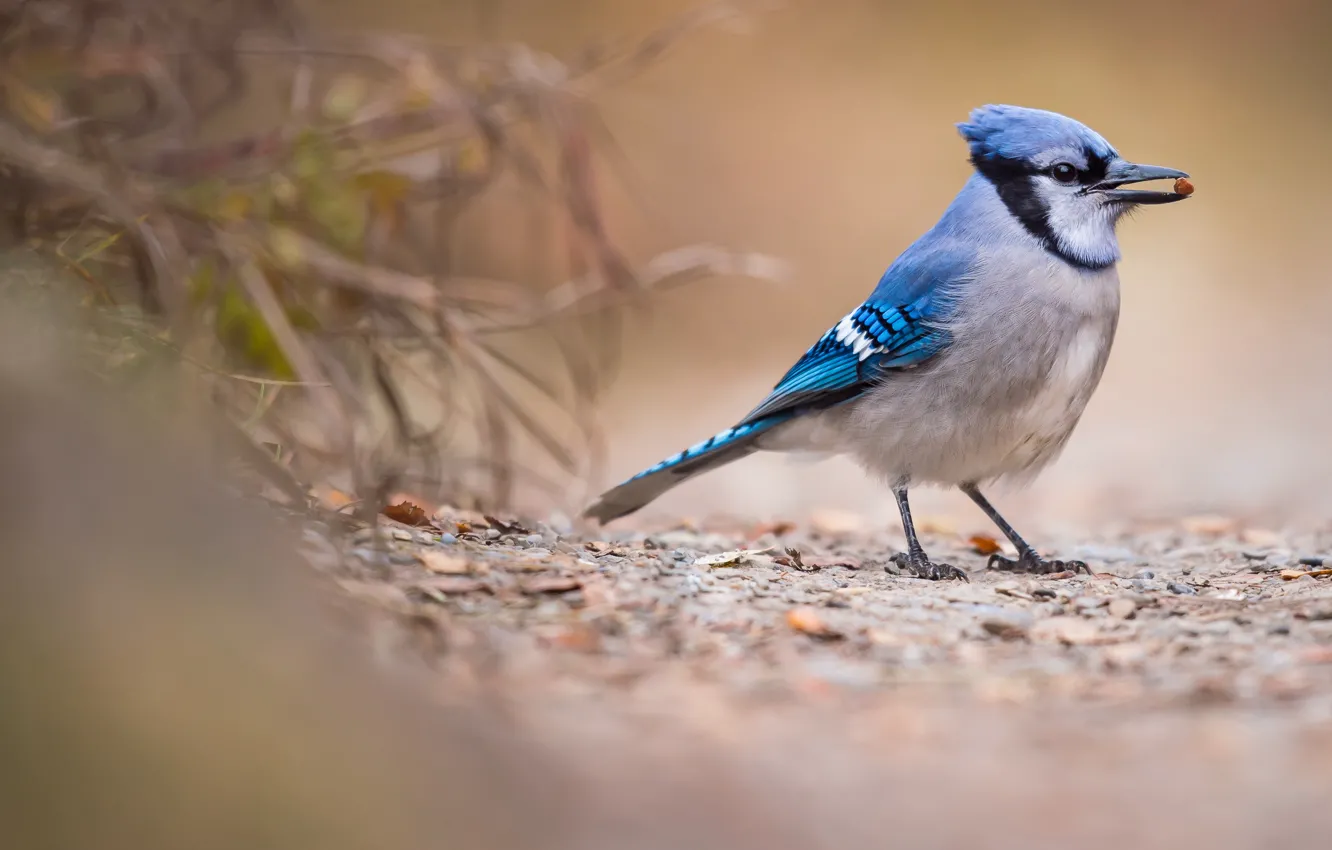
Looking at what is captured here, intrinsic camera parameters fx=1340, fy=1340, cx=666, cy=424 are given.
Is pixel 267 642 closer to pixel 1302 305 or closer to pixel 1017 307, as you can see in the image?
pixel 1017 307

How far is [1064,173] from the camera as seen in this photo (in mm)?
3240

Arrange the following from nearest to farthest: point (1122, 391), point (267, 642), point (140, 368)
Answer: point (267, 642) → point (140, 368) → point (1122, 391)

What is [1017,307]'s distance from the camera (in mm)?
3070

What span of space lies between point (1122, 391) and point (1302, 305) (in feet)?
5.64

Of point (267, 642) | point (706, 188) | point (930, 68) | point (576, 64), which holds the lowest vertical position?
point (267, 642)

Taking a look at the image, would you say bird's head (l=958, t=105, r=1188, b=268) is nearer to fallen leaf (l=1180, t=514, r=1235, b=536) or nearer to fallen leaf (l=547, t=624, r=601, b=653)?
fallen leaf (l=1180, t=514, r=1235, b=536)

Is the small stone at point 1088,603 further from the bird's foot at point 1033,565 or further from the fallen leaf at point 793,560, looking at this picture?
the fallen leaf at point 793,560

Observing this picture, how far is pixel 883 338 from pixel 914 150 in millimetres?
7178

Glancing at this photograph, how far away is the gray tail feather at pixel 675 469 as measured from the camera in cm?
337

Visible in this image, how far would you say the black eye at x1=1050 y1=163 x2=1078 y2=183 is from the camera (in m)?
3.24

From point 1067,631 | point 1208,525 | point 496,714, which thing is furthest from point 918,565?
point 496,714

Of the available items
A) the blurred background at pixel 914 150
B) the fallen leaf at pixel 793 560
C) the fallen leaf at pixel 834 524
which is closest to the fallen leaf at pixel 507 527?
the fallen leaf at pixel 793 560

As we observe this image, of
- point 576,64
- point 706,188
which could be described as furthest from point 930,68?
point 576,64

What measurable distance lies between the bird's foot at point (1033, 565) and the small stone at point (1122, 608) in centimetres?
55
